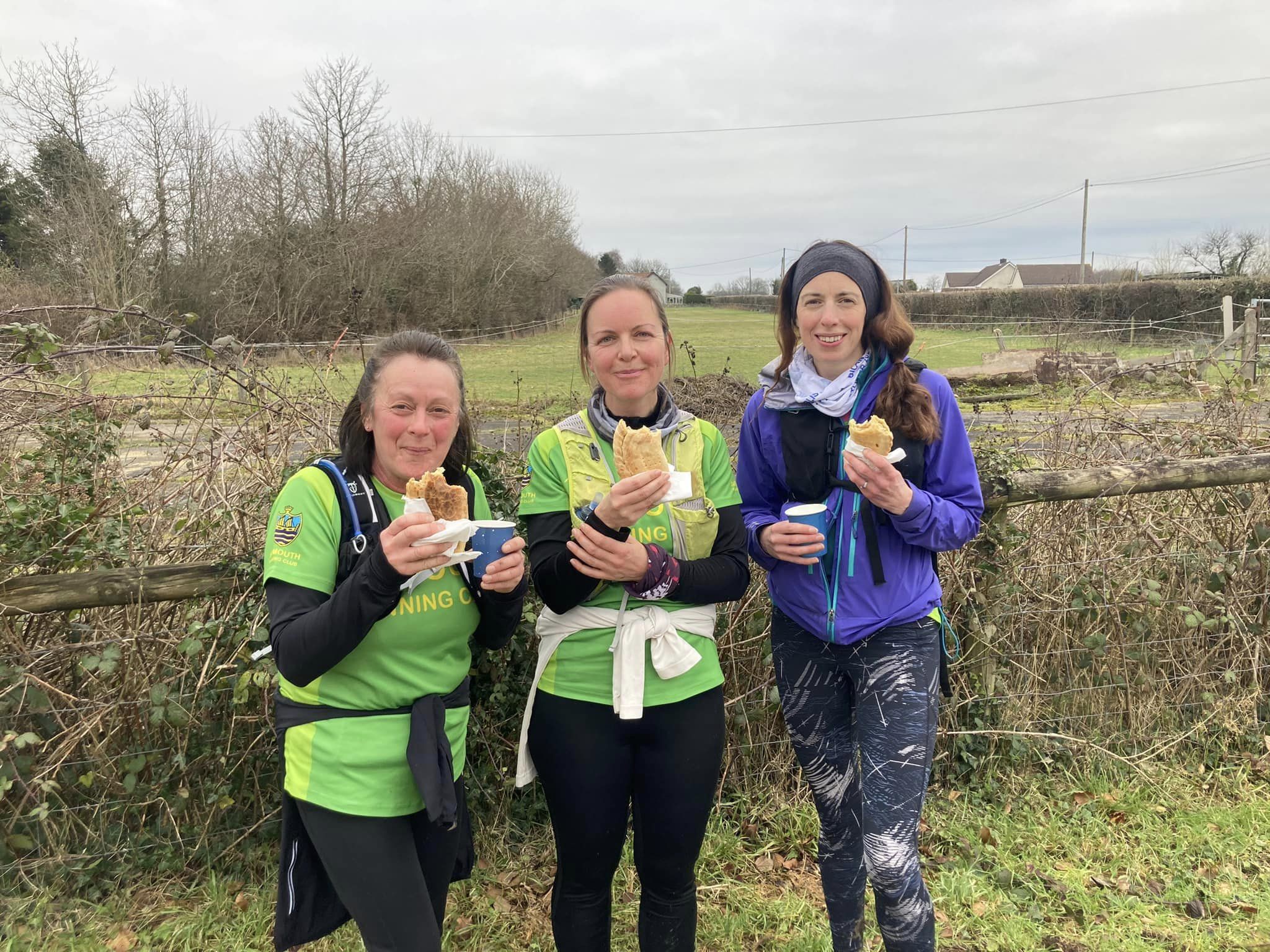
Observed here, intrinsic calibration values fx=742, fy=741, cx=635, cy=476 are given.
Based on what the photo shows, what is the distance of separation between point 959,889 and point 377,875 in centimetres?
221

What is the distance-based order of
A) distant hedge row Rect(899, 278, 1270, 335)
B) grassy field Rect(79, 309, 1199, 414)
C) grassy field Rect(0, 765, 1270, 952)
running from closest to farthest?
grassy field Rect(0, 765, 1270, 952) → grassy field Rect(79, 309, 1199, 414) → distant hedge row Rect(899, 278, 1270, 335)

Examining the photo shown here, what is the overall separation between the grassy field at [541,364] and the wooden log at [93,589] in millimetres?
1009

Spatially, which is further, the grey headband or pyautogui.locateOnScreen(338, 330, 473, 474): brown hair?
the grey headband

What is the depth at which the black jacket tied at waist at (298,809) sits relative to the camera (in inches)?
67.8

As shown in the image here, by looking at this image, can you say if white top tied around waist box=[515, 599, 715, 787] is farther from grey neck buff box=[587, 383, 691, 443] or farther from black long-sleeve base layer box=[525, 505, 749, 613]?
grey neck buff box=[587, 383, 691, 443]

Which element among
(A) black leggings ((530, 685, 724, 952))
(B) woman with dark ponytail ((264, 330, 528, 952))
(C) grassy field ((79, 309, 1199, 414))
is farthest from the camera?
(C) grassy field ((79, 309, 1199, 414))

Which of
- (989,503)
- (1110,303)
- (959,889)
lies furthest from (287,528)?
(1110,303)

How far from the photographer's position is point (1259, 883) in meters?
2.81

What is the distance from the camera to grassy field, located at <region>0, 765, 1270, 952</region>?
2555mm

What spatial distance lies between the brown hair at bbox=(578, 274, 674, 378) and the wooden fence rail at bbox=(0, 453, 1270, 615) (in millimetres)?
1425

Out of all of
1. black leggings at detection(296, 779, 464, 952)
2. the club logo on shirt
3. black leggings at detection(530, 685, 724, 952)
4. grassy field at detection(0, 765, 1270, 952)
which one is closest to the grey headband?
black leggings at detection(530, 685, 724, 952)

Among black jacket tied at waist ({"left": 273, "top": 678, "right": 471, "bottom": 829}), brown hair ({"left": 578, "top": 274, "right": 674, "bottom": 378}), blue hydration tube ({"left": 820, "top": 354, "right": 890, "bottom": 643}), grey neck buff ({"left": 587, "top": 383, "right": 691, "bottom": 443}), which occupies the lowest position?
black jacket tied at waist ({"left": 273, "top": 678, "right": 471, "bottom": 829})

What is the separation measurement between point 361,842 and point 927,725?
1.45 meters

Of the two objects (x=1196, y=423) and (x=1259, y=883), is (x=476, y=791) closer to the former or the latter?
(x=1259, y=883)
